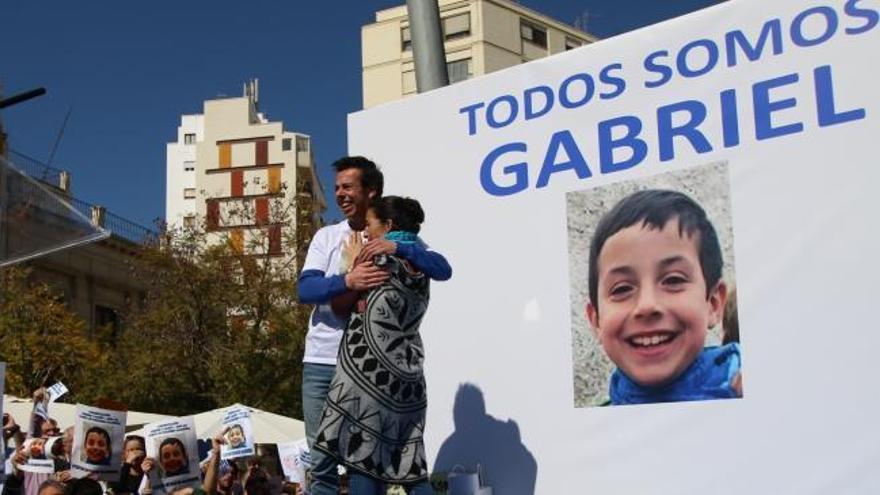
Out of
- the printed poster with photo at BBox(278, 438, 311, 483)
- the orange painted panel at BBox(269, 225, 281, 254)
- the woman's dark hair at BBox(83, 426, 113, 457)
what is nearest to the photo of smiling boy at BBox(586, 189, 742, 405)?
the woman's dark hair at BBox(83, 426, 113, 457)

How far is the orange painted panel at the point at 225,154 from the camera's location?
76625 mm

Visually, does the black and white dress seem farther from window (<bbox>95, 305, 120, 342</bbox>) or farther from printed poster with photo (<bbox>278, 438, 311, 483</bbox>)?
window (<bbox>95, 305, 120, 342</bbox>)

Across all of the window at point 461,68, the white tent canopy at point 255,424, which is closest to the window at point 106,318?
the white tent canopy at point 255,424

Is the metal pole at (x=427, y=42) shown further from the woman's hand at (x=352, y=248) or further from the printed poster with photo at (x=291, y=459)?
the printed poster with photo at (x=291, y=459)

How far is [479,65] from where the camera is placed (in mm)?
61000

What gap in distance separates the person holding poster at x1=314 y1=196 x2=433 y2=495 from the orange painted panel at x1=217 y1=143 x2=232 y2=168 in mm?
74436

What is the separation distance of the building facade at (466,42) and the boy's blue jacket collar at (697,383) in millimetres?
57072

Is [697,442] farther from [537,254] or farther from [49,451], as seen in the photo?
[49,451]

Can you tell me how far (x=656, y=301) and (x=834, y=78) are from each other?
996 mm

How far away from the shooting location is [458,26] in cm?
6238

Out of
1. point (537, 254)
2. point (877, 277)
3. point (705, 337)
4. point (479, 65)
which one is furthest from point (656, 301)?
point (479, 65)

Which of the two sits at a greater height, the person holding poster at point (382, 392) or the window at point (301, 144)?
the window at point (301, 144)

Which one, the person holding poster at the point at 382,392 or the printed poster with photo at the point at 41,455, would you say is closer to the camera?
the person holding poster at the point at 382,392

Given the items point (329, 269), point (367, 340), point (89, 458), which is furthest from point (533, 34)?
point (367, 340)
